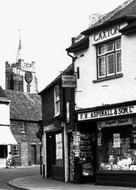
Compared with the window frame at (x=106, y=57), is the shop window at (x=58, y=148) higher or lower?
lower

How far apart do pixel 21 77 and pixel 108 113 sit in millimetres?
73550

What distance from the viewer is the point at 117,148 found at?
21.1 m

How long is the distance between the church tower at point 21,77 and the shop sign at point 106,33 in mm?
69645

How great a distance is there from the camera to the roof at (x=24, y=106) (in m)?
56.2

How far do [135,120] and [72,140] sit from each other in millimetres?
4955

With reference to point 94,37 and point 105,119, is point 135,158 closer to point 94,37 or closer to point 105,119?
point 105,119

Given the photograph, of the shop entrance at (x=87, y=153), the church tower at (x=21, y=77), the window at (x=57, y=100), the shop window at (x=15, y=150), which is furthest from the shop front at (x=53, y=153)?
the church tower at (x=21, y=77)

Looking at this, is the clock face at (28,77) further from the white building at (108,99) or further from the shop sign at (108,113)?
the shop sign at (108,113)

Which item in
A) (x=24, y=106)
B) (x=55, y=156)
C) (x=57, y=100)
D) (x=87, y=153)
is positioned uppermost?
(x=24, y=106)

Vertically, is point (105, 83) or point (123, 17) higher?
point (123, 17)

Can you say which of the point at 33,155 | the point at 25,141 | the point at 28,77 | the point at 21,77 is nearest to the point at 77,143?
the point at 25,141

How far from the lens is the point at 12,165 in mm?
50812

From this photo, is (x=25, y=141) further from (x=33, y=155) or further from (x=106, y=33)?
(x=106, y=33)

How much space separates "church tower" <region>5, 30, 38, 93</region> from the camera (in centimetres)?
9138
